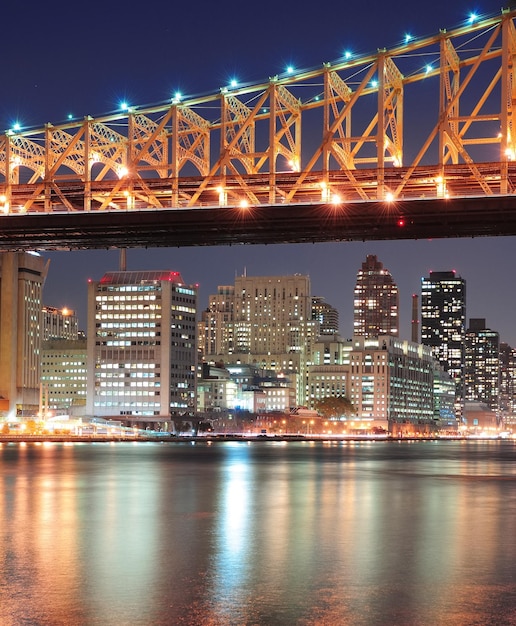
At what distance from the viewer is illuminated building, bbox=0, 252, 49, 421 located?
182500 millimetres

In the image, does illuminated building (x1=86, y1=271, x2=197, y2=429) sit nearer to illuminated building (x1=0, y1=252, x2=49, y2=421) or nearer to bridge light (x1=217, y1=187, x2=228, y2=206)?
illuminated building (x1=0, y1=252, x2=49, y2=421)

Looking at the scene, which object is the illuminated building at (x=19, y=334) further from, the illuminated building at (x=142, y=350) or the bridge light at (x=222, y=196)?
the bridge light at (x=222, y=196)

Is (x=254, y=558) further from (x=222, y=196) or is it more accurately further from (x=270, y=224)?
(x=222, y=196)

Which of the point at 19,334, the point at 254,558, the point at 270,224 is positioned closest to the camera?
the point at 254,558

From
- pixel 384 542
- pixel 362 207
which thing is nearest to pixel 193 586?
pixel 384 542

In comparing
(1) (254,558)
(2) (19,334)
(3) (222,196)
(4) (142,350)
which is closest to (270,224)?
(3) (222,196)

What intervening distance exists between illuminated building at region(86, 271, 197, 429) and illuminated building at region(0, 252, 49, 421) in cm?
1274

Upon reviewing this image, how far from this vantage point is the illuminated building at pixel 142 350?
178m

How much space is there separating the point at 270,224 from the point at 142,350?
127841mm

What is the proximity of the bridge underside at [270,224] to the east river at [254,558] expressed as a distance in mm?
17110

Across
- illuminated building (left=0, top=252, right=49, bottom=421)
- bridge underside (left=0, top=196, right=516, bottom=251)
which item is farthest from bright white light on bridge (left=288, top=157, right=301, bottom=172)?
illuminated building (left=0, top=252, right=49, bottom=421)

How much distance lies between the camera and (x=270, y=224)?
5431 centimetres

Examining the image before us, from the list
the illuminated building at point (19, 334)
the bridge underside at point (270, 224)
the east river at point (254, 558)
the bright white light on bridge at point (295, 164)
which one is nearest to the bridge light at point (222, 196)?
the bridge underside at point (270, 224)

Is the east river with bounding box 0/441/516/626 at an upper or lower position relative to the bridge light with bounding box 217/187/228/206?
lower
